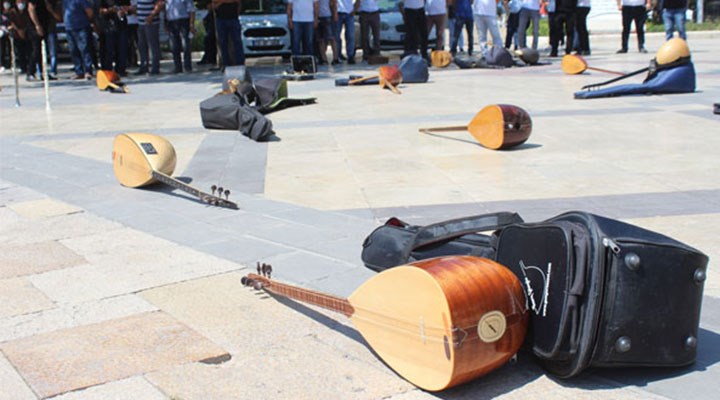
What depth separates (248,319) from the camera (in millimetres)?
3684

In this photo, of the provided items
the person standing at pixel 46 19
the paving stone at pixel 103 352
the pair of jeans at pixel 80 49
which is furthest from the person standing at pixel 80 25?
the paving stone at pixel 103 352

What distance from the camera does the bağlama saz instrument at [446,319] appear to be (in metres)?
2.86

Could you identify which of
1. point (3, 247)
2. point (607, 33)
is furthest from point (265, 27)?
point (3, 247)

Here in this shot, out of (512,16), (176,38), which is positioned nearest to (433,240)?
(176,38)

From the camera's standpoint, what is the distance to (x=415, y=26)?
57.4 feet

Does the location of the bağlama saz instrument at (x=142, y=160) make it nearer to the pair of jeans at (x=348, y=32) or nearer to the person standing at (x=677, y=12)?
the pair of jeans at (x=348, y=32)

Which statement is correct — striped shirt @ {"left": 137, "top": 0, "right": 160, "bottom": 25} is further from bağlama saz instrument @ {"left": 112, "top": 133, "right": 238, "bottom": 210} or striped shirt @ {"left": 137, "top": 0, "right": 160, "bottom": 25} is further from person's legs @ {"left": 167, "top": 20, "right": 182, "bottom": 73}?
bağlama saz instrument @ {"left": 112, "top": 133, "right": 238, "bottom": 210}

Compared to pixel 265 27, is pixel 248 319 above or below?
below

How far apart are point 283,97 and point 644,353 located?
858cm

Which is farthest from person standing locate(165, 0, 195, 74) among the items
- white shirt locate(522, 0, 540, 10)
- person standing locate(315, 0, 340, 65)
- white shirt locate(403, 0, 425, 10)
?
white shirt locate(522, 0, 540, 10)

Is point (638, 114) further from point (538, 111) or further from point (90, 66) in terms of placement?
point (90, 66)

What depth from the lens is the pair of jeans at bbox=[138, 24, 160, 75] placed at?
16469 mm

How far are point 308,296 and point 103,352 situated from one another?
2.73ft

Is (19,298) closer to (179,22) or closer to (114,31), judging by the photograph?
(179,22)
